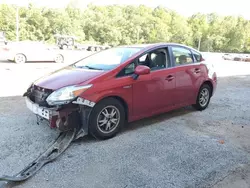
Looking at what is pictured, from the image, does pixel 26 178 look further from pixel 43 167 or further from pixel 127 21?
pixel 127 21

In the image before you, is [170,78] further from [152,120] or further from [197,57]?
[197,57]

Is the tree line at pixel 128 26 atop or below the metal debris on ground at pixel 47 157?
atop

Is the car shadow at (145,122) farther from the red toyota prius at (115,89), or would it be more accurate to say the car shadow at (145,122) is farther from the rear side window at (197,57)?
the rear side window at (197,57)

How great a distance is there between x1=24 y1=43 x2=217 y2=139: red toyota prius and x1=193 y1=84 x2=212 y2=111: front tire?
248mm

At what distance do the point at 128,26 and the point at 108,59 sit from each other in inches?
2254

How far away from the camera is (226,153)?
11.4 feet

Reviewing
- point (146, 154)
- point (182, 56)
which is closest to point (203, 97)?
point (182, 56)

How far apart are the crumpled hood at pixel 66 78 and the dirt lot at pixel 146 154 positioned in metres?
0.77

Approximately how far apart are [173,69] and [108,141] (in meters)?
1.75

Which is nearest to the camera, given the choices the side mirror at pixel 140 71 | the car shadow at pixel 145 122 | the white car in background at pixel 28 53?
the car shadow at pixel 145 122

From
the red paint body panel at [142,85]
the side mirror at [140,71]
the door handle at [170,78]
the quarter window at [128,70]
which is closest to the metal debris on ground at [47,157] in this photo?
the red paint body panel at [142,85]

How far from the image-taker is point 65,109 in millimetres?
3482

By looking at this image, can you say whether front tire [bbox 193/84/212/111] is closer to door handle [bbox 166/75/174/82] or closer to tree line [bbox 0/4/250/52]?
door handle [bbox 166/75/174/82]

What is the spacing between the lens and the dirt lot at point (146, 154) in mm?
2777
